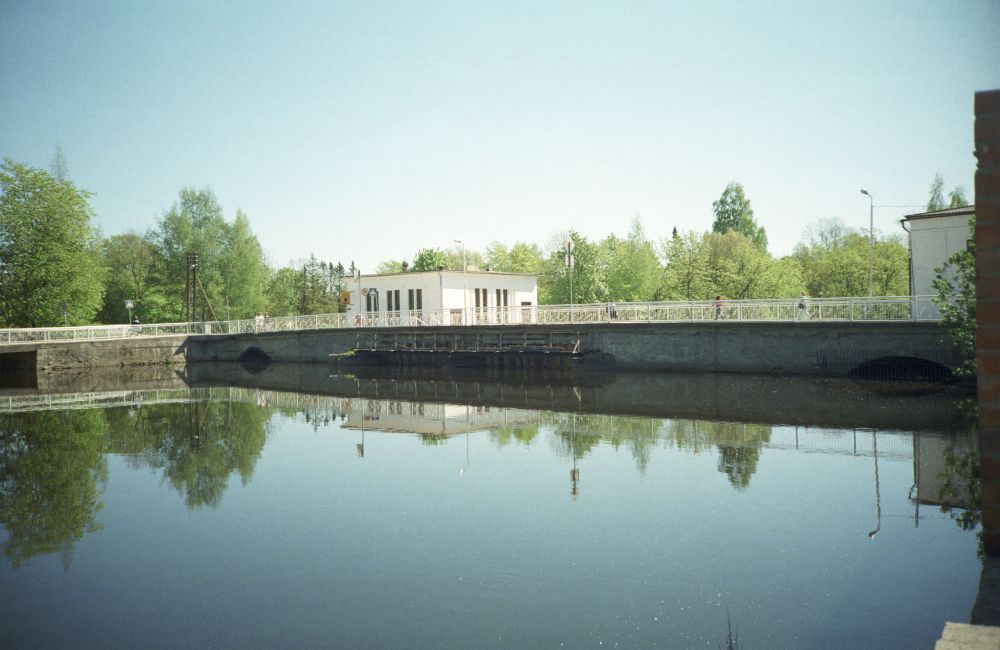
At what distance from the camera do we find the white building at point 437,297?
42.4 metres

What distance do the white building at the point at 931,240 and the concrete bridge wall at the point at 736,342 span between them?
3610 millimetres

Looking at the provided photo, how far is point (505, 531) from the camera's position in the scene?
9.39m

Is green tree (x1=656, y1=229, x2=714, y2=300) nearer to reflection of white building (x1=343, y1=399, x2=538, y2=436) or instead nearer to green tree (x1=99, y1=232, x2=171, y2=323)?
reflection of white building (x1=343, y1=399, x2=538, y2=436)

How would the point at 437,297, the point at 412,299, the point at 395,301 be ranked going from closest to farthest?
1. the point at 437,297
2. the point at 412,299
3. the point at 395,301

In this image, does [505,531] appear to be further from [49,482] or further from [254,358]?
[254,358]

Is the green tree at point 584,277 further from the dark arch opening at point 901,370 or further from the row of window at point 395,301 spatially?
the dark arch opening at point 901,370

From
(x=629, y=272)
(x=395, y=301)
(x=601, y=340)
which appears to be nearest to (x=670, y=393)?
(x=601, y=340)

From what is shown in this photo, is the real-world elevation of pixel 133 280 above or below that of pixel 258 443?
above

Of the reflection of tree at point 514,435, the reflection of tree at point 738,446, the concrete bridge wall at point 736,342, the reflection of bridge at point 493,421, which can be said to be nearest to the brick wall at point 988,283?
the reflection of tree at point 738,446

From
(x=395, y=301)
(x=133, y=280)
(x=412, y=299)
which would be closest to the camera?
(x=412, y=299)

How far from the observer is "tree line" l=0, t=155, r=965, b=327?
169 feet

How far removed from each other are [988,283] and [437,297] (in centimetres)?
3991

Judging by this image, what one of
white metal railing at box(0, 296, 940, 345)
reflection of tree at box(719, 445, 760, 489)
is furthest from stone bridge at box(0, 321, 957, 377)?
reflection of tree at box(719, 445, 760, 489)

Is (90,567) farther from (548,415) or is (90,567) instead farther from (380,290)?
(380,290)
